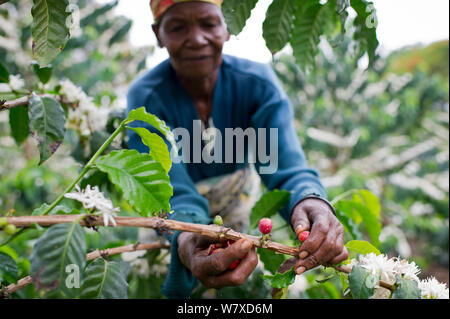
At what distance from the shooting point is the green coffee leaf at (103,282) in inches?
25.7

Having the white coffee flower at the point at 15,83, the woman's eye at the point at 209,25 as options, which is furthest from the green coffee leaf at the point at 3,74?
the woman's eye at the point at 209,25

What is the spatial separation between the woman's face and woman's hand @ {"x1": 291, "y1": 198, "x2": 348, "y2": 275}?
Result: 0.62 m

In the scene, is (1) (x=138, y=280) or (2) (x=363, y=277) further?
(1) (x=138, y=280)

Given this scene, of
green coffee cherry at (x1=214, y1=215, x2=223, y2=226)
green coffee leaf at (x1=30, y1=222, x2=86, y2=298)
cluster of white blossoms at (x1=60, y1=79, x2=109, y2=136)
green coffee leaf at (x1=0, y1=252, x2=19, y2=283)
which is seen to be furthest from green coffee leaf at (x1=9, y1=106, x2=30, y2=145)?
green coffee cherry at (x1=214, y1=215, x2=223, y2=226)

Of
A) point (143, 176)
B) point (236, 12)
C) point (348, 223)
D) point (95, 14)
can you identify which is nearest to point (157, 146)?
point (143, 176)

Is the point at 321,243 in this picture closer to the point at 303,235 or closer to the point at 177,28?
the point at 303,235

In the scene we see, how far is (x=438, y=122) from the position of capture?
529 centimetres

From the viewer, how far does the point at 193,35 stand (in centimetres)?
108

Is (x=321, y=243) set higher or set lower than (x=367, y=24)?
lower

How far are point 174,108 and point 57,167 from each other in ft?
9.21

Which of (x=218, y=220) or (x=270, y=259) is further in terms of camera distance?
(x=270, y=259)

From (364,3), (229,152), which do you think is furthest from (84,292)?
(229,152)

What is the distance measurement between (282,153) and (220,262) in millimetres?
543

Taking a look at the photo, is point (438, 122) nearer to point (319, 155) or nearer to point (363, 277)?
point (319, 155)
